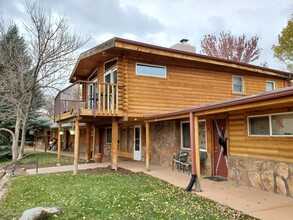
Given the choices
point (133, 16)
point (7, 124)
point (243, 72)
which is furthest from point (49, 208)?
point (133, 16)

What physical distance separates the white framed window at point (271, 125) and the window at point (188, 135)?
2.12 meters

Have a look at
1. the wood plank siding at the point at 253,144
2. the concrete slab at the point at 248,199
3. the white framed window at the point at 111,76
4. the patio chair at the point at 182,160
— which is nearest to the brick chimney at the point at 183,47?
the white framed window at the point at 111,76

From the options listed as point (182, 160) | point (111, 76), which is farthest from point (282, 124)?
point (111, 76)

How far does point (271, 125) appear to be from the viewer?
6.26m

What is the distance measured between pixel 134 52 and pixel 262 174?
21.6 ft

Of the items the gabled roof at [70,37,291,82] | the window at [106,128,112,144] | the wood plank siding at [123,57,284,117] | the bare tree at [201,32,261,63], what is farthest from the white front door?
the bare tree at [201,32,261,63]

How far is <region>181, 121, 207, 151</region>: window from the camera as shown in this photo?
29.1ft

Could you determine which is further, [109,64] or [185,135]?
[109,64]

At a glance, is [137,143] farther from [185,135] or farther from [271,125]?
[271,125]

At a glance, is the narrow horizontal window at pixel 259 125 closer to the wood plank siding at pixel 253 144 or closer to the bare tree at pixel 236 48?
the wood plank siding at pixel 253 144

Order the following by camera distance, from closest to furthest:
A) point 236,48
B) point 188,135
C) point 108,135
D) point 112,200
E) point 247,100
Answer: point 247,100 < point 112,200 < point 188,135 < point 108,135 < point 236,48

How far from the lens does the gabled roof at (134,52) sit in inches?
369

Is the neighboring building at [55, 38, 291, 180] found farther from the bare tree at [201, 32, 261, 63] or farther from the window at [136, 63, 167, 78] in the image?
the bare tree at [201, 32, 261, 63]

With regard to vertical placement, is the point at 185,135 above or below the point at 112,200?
above
